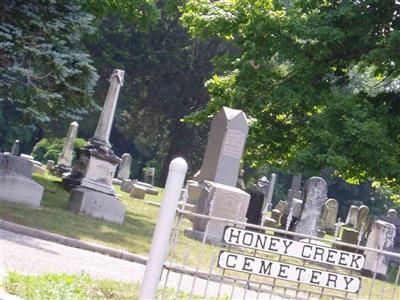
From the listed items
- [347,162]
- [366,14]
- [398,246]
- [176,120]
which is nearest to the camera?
[347,162]

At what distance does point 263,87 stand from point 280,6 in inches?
99.6

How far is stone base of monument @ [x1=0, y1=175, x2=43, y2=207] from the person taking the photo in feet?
49.6

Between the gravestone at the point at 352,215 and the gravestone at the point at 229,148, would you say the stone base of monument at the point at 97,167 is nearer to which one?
the gravestone at the point at 229,148

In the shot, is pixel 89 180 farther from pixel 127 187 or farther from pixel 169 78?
pixel 169 78

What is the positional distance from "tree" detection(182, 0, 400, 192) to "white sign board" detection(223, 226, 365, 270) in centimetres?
1261

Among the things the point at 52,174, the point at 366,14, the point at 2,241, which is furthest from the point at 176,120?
the point at 2,241

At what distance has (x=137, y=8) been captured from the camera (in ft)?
73.6

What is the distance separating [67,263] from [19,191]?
5662 mm

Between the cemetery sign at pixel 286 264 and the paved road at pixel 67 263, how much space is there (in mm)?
2818

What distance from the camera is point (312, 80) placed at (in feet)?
71.5

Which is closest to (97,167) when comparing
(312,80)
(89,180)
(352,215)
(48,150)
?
(89,180)

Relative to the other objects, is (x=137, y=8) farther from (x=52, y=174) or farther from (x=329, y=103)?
(x=52, y=174)

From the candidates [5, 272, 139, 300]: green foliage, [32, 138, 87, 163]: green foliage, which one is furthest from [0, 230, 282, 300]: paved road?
[32, 138, 87, 163]: green foliage

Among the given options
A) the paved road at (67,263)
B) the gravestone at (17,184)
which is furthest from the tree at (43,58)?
the paved road at (67,263)
